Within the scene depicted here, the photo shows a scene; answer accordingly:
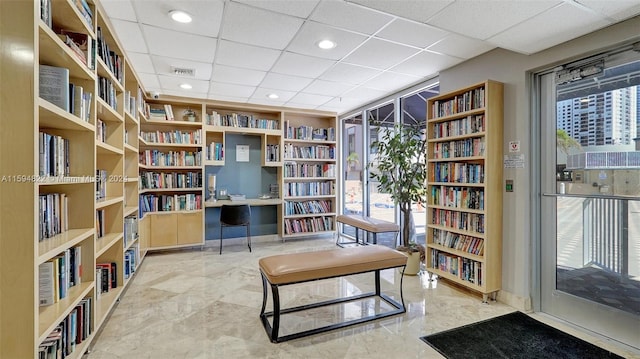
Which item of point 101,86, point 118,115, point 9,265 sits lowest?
point 9,265

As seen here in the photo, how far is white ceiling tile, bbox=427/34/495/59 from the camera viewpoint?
9.25ft

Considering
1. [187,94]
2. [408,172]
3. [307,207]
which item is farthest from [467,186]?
[187,94]

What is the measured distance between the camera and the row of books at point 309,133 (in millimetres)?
5812

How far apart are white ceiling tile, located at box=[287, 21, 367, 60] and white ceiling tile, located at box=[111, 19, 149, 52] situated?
54.4 inches

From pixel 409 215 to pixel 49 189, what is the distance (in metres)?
3.66

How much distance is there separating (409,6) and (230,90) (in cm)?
315

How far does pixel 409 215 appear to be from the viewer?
4.02 m

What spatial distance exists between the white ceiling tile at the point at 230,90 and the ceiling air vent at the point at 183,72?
1.37ft

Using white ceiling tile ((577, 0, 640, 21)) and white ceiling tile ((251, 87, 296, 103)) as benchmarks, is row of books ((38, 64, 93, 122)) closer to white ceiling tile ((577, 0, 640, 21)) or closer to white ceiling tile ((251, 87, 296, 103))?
white ceiling tile ((251, 87, 296, 103))

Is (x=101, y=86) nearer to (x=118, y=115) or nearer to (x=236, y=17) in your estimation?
(x=118, y=115)

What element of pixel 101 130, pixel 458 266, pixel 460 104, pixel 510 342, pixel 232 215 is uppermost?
pixel 460 104

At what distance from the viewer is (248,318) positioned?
2693 millimetres

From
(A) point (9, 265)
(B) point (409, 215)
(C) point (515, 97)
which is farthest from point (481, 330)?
(A) point (9, 265)

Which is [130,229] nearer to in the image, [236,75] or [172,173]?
[172,173]
